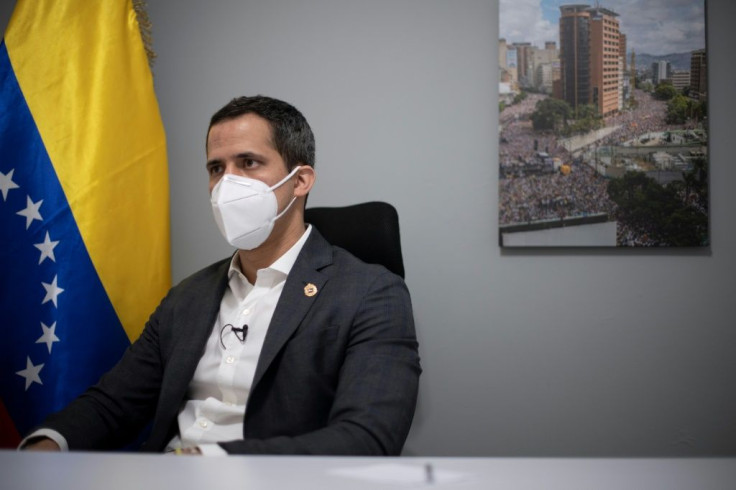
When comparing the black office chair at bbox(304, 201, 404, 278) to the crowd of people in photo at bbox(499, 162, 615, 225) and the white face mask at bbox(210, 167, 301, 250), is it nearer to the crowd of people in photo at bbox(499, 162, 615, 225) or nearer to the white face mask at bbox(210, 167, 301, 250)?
the white face mask at bbox(210, 167, 301, 250)

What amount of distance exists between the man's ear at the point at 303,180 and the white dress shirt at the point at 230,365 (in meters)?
0.12

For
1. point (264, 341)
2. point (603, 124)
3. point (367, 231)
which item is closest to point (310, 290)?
point (264, 341)

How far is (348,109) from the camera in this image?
1.75 m

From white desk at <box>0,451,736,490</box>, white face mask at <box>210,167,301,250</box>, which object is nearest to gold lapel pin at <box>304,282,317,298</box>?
white face mask at <box>210,167,301,250</box>

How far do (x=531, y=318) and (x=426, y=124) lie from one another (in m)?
0.77

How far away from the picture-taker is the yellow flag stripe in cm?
146

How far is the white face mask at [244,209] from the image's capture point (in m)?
1.21

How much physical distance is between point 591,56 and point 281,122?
106cm

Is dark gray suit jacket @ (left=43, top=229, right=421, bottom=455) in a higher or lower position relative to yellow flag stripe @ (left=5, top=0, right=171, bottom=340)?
lower

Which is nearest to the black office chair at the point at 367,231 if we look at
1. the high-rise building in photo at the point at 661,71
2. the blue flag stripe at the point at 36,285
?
the blue flag stripe at the point at 36,285

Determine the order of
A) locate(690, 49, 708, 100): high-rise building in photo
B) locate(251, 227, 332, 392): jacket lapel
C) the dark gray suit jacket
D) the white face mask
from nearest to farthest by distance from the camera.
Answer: the dark gray suit jacket, locate(251, 227, 332, 392): jacket lapel, the white face mask, locate(690, 49, 708, 100): high-rise building in photo

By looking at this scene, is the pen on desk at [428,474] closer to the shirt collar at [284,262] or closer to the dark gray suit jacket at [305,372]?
the dark gray suit jacket at [305,372]

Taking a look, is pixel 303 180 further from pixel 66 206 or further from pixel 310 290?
pixel 66 206

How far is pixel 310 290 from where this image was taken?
1176 millimetres
